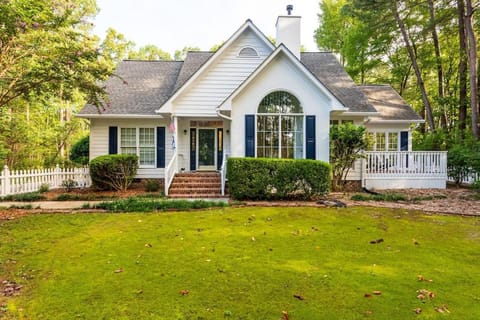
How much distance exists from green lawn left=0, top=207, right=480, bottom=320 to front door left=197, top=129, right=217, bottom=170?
669cm

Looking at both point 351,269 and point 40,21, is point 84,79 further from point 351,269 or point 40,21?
point 351,269

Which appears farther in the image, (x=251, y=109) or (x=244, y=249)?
(x=251, y=109)

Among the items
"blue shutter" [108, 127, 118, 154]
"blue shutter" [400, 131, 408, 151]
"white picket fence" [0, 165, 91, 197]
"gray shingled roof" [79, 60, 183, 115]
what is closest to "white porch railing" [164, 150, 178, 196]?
"gray shingled roof" [79, 60, 183, 115]

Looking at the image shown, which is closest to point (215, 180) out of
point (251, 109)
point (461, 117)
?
point (251, 109)

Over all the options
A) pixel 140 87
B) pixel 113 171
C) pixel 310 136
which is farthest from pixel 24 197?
pixel 310 136

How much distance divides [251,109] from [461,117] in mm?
14039

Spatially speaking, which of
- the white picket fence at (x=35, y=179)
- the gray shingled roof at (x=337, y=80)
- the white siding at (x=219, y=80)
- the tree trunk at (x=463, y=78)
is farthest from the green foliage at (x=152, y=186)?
the tree trunk at (x=463, y=78)

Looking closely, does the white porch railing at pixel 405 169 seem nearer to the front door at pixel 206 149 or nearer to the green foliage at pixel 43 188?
the front door at pixel 206 149

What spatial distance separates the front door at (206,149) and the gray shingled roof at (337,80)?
5512mm

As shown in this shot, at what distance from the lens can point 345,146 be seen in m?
11.5

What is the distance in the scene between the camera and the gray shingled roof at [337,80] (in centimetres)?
1305

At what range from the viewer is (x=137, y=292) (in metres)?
3.54

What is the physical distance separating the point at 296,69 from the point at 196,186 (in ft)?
19.7

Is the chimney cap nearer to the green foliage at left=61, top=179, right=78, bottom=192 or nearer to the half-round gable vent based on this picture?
the half-round gable vent
